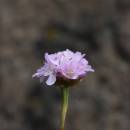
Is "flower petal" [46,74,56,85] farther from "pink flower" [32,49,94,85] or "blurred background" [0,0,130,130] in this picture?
"blurred background" [0,0,130,130]

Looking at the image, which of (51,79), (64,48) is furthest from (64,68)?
(64,48)

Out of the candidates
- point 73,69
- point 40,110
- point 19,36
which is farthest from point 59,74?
point 19,36

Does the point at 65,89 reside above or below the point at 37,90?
below

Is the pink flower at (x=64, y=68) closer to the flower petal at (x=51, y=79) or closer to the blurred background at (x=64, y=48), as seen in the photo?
the flower petal at (x=51, y=79)

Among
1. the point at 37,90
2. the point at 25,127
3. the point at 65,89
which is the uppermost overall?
the point at 37,90

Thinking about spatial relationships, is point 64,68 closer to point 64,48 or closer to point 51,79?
point 51,79

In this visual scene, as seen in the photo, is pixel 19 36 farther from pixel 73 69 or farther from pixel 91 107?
pixel 73 69
